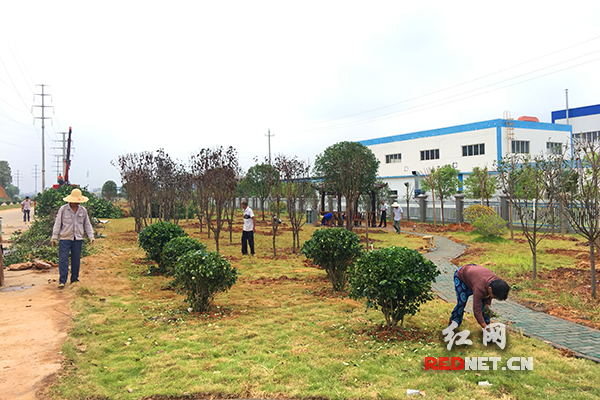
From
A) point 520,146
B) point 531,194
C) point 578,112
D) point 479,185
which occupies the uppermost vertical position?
point 578,112

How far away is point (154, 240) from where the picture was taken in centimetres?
948

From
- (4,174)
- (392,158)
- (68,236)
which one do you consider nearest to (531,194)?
(68,236)

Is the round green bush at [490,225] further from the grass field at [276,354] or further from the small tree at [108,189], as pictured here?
the small tree at [108,189]

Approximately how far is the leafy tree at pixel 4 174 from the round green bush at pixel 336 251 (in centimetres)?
9851

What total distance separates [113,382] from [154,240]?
19.3 ft

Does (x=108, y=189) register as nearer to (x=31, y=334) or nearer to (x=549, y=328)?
(x=31, y=334)

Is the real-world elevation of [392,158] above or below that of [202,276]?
above

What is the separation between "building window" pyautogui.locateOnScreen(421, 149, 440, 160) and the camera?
40125mm

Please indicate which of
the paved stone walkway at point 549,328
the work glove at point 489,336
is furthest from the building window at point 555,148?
the work glove at point 489,336

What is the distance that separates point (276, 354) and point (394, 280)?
154 centimetres

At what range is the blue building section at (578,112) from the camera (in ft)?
166

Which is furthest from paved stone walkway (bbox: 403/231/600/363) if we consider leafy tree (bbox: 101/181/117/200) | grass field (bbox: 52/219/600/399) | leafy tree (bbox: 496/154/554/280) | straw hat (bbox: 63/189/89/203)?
leafy tree (bbox: 101/181/117/200)

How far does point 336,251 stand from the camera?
7.23 m

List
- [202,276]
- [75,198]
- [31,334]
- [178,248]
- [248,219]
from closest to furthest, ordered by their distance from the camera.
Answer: [31,334]
[202,276]
[75,198]
[178,248]
[248,219]
